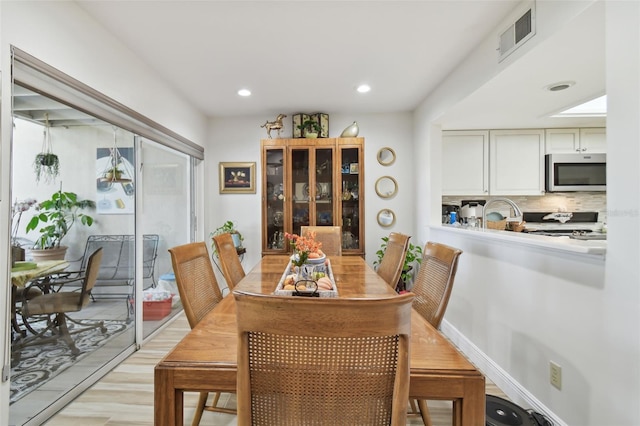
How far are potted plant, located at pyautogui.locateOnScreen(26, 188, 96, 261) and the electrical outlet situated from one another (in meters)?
3.00

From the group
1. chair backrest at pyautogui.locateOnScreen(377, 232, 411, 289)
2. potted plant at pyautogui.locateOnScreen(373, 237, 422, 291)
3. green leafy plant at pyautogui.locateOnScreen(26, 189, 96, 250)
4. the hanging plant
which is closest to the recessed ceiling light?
chair backrest at pyautogui.locateOnScreen(377, 232, 411, 289)

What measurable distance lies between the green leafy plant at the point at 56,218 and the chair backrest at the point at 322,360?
5.90ft

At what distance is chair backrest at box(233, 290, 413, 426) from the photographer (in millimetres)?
704

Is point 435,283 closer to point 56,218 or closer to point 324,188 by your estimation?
point 56,218

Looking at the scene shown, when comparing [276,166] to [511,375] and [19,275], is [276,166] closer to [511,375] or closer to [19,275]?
[19,275]

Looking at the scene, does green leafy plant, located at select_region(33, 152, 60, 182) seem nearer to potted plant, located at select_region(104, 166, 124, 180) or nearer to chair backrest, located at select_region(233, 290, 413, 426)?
potted plant, located at select_region(104, 166, 124, 180)

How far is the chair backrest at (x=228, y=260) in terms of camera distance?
198 centimetres

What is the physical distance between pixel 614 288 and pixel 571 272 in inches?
9.8

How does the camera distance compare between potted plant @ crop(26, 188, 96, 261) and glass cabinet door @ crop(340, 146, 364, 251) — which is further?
glass cabinet door @ crop(340, 146, 364, 251)

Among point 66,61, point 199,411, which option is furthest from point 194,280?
point 66,61

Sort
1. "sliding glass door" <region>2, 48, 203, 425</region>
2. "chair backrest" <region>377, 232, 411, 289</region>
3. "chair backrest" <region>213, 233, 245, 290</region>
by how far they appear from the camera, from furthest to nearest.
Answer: "chair backrest" <region>377, 232, 411, 289</region>
"chair backrest" <region>213, 233, 245, 290</region>
"sliding glass door" <region>2, 48, 203, 425</region>

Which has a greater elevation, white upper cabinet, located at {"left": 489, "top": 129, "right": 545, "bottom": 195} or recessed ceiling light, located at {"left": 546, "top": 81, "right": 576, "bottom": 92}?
recessed ceiling light, located at {"left": 546, "top": 81, "right": 576, "bottom": 92}

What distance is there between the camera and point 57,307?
201 cm

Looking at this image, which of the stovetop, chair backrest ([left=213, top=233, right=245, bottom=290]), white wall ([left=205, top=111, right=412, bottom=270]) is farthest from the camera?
white wall ([left=205, top=111, right=412, bottom=270])
